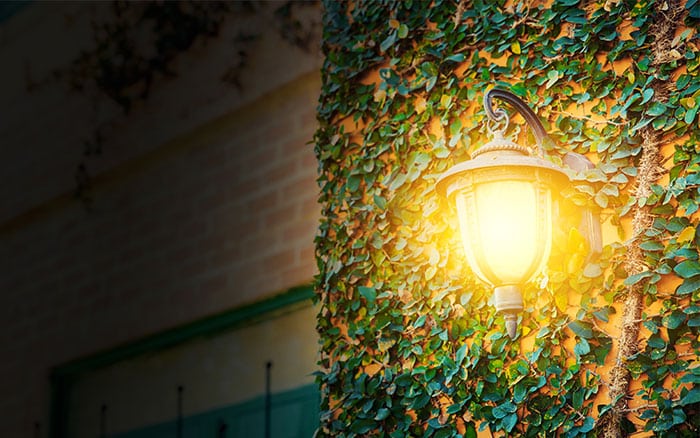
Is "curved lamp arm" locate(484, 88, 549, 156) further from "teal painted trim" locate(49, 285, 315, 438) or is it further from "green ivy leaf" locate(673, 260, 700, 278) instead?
"teal painted trim" locate(49, 285, 315, 438)

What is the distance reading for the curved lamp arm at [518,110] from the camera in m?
3.64

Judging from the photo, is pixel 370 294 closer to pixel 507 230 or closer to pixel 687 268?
pixel 507 230

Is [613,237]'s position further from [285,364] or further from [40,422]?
[40,422]

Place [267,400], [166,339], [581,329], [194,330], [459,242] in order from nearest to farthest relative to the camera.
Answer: [581,329] → [459,242] → [267,400] → [194,330] → [166,339]

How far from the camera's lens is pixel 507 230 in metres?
3.45

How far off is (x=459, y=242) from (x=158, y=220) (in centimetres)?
268

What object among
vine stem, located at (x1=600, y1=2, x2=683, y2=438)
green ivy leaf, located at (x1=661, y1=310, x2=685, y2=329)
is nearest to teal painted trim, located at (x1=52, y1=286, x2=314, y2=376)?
vine stem, located at (x1=600, y1=2, x2=683, y2=438)

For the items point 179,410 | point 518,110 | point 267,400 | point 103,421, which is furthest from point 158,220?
point 518,110

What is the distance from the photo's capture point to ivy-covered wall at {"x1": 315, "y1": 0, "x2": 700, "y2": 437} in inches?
137

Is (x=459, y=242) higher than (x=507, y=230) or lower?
higher

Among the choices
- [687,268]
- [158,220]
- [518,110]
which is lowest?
[687,268]

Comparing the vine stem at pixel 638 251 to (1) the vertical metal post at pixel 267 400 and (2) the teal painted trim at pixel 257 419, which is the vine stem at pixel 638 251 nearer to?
(2) the teal painted trim at pixel 257 419

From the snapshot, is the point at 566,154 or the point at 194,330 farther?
the point at 194,330

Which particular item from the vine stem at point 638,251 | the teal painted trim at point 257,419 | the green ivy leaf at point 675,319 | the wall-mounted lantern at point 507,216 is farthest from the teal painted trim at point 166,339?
the green ivy leaf at point 675,319
